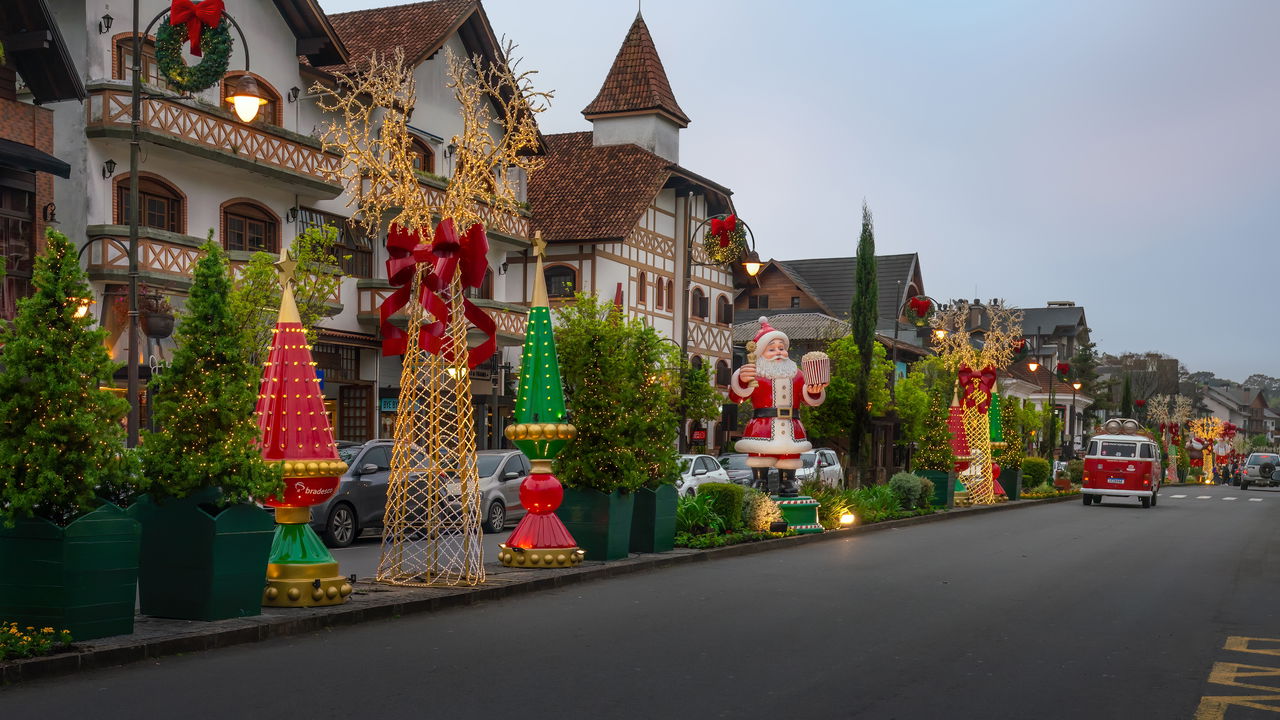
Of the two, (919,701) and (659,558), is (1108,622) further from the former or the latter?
(659,558)

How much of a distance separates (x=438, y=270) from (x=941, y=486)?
2097cm

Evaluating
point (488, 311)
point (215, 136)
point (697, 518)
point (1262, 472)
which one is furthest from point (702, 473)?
point (1262, 472)

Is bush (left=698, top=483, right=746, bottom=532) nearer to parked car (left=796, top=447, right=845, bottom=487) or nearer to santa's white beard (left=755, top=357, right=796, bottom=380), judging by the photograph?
santa's white beard (left=755, top=357, right=796, bottom=380)

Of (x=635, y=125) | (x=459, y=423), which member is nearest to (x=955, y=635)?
(x=459, y=423)

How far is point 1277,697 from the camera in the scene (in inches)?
340

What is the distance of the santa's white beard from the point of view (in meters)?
21.3

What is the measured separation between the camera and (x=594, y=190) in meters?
42.7

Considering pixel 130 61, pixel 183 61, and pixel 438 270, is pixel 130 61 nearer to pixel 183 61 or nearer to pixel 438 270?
pixel 183 61

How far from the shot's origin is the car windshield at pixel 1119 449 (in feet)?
121

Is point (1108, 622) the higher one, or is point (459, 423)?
point (459, 423)

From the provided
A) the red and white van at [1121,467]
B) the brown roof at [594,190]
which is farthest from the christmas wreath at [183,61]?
the red and white van at [1121,467]

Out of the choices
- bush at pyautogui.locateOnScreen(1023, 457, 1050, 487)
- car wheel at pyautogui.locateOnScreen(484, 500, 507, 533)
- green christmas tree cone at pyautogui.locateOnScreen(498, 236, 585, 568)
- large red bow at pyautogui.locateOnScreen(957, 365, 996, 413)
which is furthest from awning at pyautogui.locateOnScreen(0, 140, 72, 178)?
bush at pyautogui.locateOnScreen(1023, 457, 1050, 487)

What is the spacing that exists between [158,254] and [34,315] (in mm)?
16443

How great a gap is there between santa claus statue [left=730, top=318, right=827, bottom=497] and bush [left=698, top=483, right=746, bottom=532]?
0.93 meters
